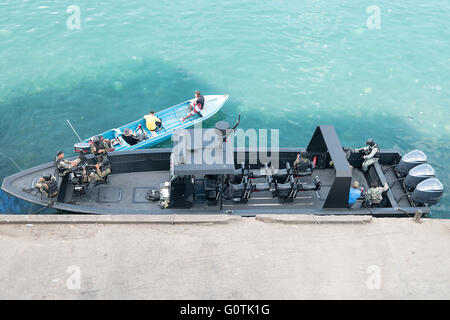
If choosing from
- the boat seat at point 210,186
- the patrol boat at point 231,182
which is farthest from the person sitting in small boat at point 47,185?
the boat seat at point 210,186

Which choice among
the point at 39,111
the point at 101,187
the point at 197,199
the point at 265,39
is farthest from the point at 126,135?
the point at 265,39

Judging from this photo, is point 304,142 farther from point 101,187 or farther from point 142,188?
point 101,187

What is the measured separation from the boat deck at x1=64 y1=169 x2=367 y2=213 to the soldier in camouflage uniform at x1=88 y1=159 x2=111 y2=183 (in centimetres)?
41

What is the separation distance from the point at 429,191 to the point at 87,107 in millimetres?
16149

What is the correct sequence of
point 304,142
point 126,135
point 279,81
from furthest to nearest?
point 279,81 → point 304,142 → point 126,135

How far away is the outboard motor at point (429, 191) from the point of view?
34.2ft

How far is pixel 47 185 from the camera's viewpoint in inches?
407

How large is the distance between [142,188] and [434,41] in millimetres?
22718

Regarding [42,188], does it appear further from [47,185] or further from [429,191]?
[429,191]

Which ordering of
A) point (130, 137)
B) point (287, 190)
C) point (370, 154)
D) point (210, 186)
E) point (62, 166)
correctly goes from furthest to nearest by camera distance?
point (130, 137)
point (370, 154)
point (287, 190)
point (62, 166)
point (210, 186)

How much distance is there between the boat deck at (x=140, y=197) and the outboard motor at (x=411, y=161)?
4.45 feet

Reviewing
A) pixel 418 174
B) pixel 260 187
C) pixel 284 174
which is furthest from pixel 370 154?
pixel 260 187

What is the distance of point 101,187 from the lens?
11.7 m

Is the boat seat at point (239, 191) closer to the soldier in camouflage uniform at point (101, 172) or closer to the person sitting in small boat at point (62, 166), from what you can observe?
the soldier in camouflage uniform at point (101, 172)
